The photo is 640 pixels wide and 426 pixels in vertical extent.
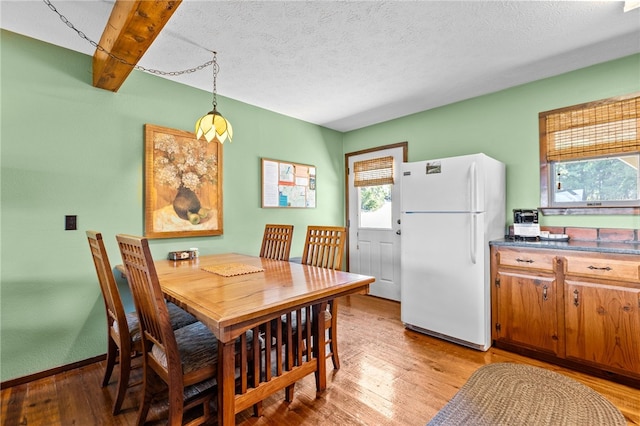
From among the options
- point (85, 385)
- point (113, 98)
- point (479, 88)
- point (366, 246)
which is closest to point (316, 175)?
point (366, 246)

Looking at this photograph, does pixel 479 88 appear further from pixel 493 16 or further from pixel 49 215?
pixel 49 215

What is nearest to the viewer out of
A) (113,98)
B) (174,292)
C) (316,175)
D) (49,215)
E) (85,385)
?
(174,292)

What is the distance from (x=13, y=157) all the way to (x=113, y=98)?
2.63 ft

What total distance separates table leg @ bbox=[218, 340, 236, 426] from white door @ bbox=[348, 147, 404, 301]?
9.25ft

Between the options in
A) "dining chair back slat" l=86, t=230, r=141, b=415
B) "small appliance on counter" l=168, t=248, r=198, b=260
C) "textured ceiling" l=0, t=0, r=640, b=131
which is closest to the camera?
"dining chair back slat" l=86, t=230, r=141, b=415

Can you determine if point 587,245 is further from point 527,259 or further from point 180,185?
point 180,185

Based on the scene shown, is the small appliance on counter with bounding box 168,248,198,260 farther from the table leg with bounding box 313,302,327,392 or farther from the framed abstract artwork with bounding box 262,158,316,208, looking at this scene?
the table leg with bounding box 313,302,327,392

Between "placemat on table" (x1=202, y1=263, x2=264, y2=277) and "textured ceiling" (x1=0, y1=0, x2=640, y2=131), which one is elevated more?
"textured ceiling" (x1=0, y1=0, x2=640, y2=131)

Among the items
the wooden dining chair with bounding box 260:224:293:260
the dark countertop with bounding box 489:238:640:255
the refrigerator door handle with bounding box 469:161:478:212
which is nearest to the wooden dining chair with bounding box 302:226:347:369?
the wooden dining chair with bounding box 260:224:293:260

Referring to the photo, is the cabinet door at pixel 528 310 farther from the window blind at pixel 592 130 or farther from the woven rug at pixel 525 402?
the window blind at pixel 592 130

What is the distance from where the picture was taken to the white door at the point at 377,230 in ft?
12.7

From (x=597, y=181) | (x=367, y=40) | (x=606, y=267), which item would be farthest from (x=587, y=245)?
(x=367, y=40)

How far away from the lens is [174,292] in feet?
4.97

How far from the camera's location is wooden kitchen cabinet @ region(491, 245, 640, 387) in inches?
76.6
